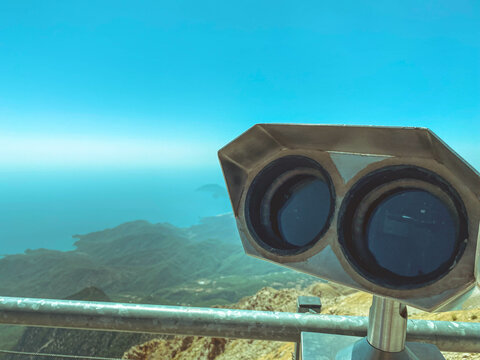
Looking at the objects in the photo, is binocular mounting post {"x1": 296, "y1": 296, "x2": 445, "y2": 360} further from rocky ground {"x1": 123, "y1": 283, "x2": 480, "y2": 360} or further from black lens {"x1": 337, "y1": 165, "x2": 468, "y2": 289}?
rocky ground {"x1": 123, "y1": 283, "x2": 480, "y2": 360}

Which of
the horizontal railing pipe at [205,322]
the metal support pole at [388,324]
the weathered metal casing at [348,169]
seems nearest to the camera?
the weathered metal casing at [348,169]

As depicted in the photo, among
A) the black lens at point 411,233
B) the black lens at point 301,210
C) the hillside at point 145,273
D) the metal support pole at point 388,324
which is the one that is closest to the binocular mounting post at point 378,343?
the metal support pole at point 388,324

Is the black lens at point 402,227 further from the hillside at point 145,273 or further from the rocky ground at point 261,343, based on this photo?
the hillside at point 145,273

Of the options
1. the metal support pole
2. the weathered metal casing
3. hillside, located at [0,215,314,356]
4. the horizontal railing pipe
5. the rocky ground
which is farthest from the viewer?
hillside, located at [0,215,314,356]

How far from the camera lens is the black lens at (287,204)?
1.37 metres

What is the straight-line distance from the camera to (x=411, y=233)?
1.12 metres

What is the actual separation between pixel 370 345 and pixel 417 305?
0.49m

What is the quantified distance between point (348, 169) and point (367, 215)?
0.66 ft

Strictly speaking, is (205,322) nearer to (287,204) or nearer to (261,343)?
(287,204)

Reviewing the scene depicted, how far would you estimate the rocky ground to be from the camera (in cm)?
493

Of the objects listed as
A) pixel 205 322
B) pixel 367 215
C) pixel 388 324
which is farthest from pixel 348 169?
pixel 205 322

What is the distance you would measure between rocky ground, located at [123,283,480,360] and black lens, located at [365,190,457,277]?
1.63 meters

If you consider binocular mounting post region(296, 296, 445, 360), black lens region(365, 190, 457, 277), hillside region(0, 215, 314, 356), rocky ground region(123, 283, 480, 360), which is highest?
black lens region(365, 190, 457, 277)

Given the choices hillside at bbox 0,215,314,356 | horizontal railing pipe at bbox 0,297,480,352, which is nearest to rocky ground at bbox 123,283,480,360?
horizontal railing pipe at bbox 0,297,480,352
